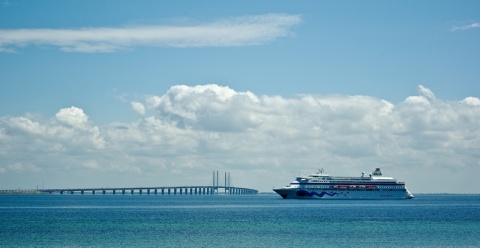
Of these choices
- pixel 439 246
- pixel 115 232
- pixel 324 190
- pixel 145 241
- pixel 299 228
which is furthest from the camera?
pixel 324 190

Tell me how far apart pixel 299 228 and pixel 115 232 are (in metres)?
20.1

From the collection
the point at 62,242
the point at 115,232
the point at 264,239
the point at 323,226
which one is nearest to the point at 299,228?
the point at 323,226

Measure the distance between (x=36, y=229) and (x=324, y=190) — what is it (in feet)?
391

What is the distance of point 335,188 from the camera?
190 metres

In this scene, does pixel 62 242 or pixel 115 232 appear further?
pixel 115 232

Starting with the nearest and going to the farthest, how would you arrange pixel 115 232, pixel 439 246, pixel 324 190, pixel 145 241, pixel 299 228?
pixel 439 246 → pixel 145 241 → pixel 115 232 → pixel 299 228 → pixel 324 190

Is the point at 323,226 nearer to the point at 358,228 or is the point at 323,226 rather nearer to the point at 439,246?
the point at 358,228

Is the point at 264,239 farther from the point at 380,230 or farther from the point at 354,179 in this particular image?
the point at 354,179

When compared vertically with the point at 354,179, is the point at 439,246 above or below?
below

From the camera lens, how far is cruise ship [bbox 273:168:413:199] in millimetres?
188625

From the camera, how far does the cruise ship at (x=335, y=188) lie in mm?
188625

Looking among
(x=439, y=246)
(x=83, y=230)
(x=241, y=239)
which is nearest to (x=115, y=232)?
(x=83, y=230)

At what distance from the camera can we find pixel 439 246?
196 ft

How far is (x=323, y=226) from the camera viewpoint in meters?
83.5
